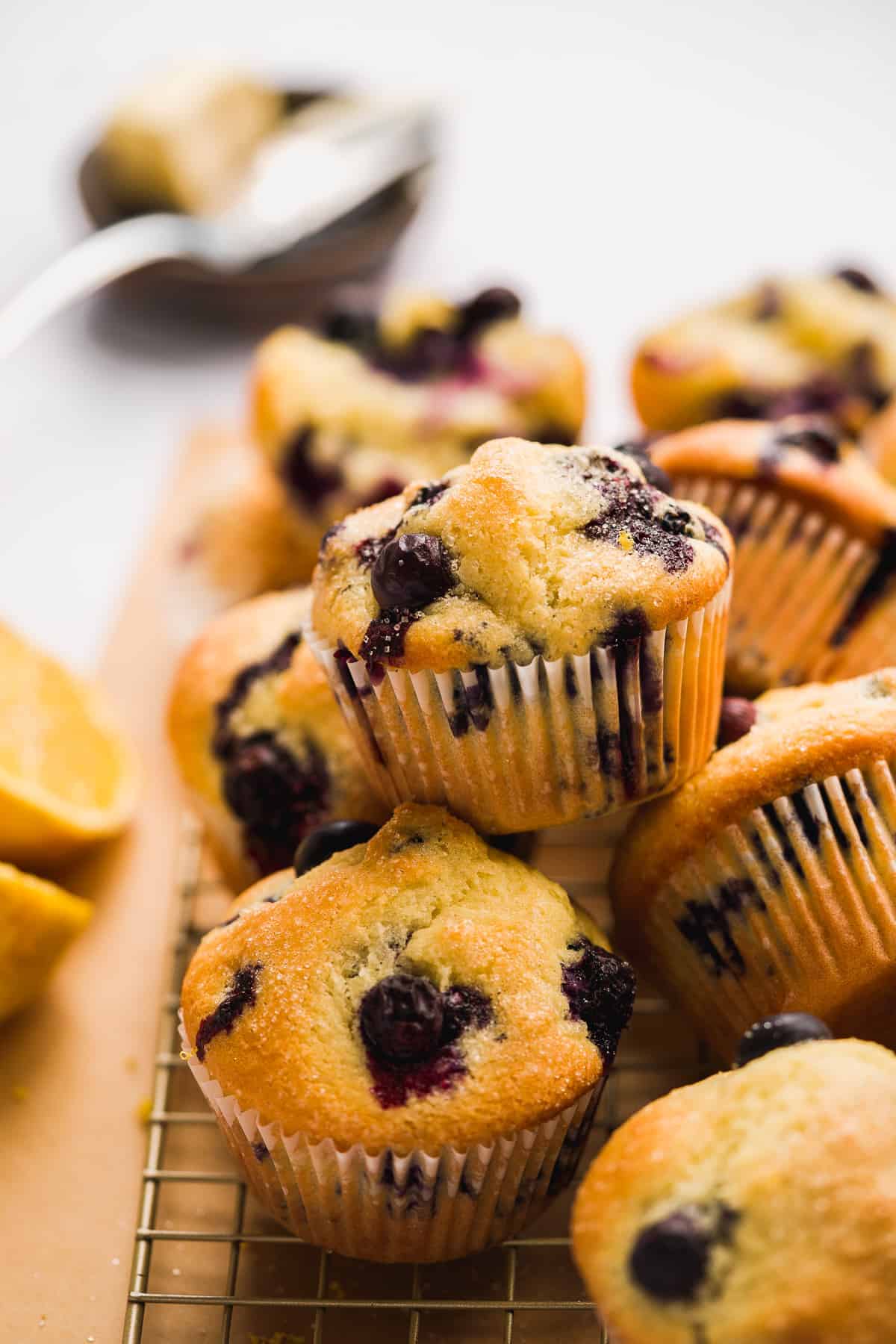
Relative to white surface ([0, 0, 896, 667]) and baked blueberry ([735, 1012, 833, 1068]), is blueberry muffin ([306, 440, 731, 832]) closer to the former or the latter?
baked blueberry ([735, 1012, 833, 1068])

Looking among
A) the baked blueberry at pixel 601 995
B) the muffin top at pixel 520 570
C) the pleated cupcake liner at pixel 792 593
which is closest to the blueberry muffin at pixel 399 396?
the pleated cupcake liner at pixel 792 593

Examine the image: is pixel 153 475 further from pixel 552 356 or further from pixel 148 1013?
pixel 148 1013

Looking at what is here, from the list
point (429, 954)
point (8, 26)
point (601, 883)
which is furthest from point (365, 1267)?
point (8, 26)

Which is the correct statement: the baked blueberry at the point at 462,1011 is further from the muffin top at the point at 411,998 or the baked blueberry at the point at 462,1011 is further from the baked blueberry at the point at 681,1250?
the baked blueberry at the point at 681,1250

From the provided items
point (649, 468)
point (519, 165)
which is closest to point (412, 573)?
point (649, 468)

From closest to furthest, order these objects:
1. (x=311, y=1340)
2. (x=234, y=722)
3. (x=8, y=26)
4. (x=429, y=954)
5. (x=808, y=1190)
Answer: (x=808, y=1190) → (x=429, y=954) → (x=311, y=1340) → (x=234, y=722) → (x=8, y=26)

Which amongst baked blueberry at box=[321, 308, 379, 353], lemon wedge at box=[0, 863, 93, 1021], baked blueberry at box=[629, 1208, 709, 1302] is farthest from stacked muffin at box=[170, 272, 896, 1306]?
baked blueberry at box=[321, 308, 379, 353]
